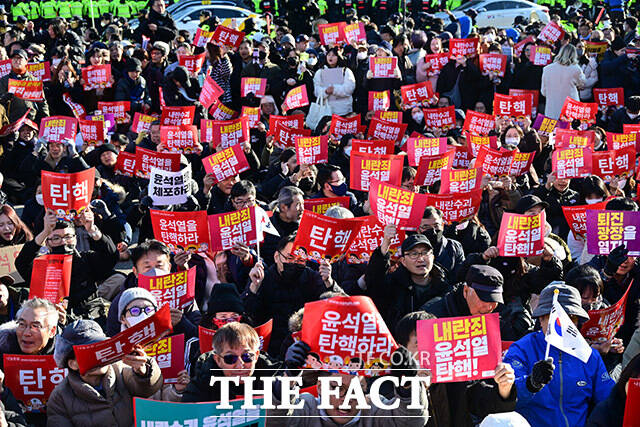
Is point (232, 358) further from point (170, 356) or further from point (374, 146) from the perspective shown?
point (374, 146)

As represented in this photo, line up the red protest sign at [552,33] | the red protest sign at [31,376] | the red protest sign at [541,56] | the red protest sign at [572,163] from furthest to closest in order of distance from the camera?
the red protest sign at [552,33] → the red protest sign at [541,56] → the red protest sign at [572,163] → the red protest sign at [31,376]

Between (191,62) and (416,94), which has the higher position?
(191,62)

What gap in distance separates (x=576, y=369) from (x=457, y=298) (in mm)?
973

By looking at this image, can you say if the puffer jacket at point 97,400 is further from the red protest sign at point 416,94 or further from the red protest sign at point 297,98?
the red protest sign at point 416,94

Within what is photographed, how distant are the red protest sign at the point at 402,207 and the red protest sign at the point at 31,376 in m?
2.71

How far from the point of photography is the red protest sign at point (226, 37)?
13.7m

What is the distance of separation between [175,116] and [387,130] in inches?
99.3

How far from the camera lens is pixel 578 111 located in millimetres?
11016

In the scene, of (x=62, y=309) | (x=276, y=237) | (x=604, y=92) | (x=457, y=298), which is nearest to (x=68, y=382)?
(x=62, y=309)

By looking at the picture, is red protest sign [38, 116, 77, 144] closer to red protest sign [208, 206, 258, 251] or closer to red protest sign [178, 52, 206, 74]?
red protest sign [178, 52, 206, 74]

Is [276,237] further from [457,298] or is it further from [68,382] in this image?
[68,382]

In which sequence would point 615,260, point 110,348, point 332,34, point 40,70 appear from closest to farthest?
point 110,348 → point 615,260 → point 40,70 → point 332,34

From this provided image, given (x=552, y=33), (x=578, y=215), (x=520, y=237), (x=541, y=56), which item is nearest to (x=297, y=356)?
(x=520, y=237)

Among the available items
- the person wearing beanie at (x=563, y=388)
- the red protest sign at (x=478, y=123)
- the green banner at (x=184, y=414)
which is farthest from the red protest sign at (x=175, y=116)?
the green banner at (x=184, y=414)
